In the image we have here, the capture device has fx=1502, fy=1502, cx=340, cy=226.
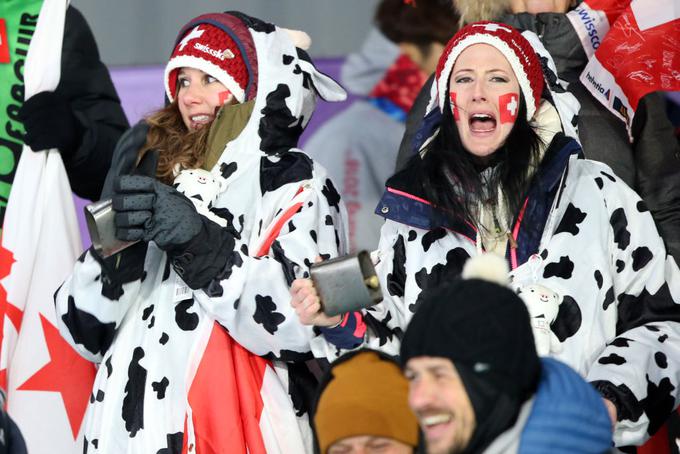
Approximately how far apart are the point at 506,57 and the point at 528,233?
0.55 m

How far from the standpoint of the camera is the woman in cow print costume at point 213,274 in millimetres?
4109

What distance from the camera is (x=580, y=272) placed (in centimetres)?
397

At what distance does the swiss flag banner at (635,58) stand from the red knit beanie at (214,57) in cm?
109

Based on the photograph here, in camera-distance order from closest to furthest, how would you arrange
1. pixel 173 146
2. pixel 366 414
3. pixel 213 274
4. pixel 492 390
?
pixel 492 390 < pixel 366 414 < pixel 213 274 < pixel 173 146

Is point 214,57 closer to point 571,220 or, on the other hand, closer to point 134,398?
point 134,398

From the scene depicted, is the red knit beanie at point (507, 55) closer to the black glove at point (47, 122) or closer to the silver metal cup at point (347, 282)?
the silver metal cup at point (347, 282)

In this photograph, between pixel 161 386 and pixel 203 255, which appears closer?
pixel 203 255

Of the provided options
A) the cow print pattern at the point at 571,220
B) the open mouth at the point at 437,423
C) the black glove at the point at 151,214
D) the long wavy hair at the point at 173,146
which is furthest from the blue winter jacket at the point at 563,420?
the long wavy hair at the point at 173,146

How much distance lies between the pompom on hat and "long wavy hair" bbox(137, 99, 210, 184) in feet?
0.53

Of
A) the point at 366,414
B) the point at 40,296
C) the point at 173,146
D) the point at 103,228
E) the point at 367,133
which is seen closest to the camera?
the point at 366,414

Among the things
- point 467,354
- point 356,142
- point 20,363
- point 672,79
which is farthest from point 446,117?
point 356,142

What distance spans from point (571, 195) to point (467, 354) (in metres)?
1.06

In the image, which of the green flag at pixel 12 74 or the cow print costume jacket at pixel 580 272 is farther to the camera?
the green flag at pixel 12 74

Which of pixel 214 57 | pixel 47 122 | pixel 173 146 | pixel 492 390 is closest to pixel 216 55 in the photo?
pixel 214 57
